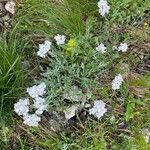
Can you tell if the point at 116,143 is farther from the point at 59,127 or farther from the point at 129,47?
the point at 129,47

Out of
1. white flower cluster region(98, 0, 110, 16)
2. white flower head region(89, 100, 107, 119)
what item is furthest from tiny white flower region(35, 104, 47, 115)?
white flower cluster region(98, 0, 110, 16)

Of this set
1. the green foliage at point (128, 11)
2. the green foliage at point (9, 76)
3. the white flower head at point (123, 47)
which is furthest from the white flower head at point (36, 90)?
the green foliage at point (128, 11)

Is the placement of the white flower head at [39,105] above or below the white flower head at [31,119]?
above

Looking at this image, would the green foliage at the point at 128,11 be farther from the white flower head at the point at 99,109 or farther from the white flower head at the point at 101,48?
the white flower head at the point at 99,109

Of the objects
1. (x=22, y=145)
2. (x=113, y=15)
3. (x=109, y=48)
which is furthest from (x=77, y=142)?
(x=113, y=15)

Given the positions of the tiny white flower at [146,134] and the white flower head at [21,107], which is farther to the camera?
the tiny white flower at [146,134]

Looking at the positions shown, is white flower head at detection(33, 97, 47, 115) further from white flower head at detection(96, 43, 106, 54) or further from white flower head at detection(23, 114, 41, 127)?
white flower head at detection(96, 43, 106, 54)

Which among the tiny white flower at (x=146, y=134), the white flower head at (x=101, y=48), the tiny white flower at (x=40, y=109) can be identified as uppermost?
the white flower head at (x=101, y=48)

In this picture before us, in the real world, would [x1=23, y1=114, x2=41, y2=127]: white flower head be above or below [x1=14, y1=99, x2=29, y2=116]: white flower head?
below
